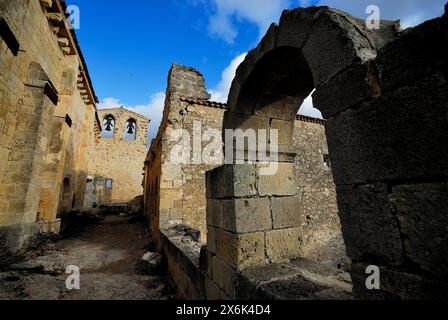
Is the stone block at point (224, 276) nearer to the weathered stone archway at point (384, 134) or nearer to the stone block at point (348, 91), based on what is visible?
the weathered stone archway at point (384, 134)

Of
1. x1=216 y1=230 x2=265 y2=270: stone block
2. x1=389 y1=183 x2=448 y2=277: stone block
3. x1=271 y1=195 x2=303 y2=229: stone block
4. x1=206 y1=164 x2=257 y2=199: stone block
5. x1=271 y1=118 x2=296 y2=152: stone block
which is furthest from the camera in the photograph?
x1=271 y1=118 x2=296 y2=152: stone block

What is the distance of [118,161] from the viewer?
20.7 meters

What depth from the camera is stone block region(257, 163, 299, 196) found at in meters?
2.42

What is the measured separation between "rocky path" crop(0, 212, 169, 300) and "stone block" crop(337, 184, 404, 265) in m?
3.65

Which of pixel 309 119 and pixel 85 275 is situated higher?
pixel 309 119

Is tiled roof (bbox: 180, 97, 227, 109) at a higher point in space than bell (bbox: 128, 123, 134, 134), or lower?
lower

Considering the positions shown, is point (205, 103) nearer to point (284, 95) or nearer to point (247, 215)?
point (284, 95)

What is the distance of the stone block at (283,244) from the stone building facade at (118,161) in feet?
63.2

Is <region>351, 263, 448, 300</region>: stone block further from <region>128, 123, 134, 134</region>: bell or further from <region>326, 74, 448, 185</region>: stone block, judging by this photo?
<region>128, 123, 134, 134</region>: bell

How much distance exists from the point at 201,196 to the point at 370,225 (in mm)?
6402

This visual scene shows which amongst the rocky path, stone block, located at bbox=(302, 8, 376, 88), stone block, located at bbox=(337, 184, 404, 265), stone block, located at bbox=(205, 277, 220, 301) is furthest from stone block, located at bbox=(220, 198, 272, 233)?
the rocky path

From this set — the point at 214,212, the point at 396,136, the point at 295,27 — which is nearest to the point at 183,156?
the point at 214,212

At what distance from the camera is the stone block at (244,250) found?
7.09ft
